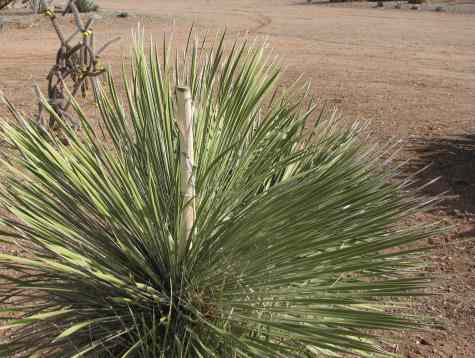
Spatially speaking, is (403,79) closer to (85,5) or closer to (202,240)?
(202,240)

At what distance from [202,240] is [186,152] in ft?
0.76

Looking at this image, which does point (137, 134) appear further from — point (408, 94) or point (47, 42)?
point (47, 42)

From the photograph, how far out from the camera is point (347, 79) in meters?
10.5

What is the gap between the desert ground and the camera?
3.48m

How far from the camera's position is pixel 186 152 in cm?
169

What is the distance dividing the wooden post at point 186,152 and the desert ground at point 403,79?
524 millimetres

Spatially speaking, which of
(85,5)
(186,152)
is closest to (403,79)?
(186,152)

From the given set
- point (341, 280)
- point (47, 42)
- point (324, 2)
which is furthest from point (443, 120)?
point (324, 2)

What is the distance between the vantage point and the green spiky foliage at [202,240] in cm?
161

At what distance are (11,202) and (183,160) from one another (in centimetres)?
50

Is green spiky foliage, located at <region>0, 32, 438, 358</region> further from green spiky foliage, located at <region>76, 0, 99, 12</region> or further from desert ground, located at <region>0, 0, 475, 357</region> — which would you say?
green spiky foliage, located at <region>76, 0, 99, 12</region>

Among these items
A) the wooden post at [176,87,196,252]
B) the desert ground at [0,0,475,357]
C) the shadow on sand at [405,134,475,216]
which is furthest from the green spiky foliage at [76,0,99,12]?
the wooden post at [176,87,196,252]

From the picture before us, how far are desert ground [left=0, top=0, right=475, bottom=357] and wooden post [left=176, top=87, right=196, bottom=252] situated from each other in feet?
1.72

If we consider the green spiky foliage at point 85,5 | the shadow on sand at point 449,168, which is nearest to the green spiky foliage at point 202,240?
the shadow on sand at point 449,168
